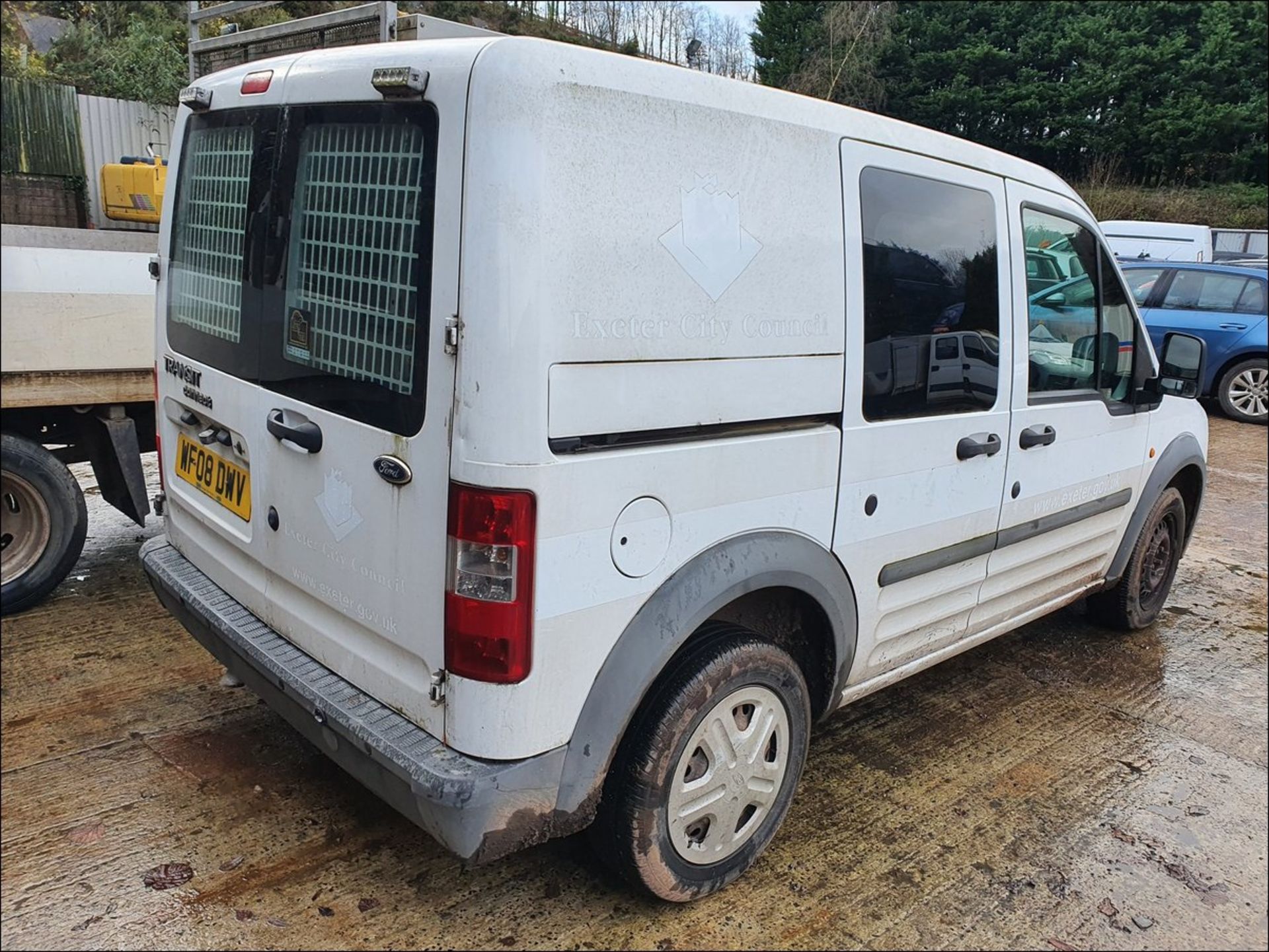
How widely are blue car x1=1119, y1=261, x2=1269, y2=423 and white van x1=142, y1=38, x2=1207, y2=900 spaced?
9197mm

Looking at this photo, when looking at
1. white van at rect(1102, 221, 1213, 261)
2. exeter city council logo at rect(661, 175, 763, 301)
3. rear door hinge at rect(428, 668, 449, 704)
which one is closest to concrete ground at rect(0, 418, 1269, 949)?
rear door hinge at rect(428, 668, 449, 704)

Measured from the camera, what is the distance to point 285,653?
245 cm

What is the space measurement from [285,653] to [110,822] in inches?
31.5

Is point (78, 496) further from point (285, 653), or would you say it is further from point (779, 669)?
point (779, 669)

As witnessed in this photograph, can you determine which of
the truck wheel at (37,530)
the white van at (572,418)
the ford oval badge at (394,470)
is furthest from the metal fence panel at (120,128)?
the ford oval badge at (394,470)

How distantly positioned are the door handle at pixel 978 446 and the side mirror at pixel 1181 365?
1195 millimetres

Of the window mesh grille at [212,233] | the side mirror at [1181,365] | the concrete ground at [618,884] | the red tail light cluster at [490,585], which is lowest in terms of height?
the concrete ground at [618,884]

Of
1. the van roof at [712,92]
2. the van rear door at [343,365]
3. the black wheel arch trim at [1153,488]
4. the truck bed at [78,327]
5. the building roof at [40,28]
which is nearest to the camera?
the van roof at [712,92]

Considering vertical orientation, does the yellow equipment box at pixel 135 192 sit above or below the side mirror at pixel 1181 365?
above

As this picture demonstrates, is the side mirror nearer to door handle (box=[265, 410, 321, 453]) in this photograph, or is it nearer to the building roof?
door handle (box=[265, 410, 321, 453])

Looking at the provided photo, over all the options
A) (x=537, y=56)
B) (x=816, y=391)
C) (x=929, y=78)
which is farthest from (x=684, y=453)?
(x=929, y=78)

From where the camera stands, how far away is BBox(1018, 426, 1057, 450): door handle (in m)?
3.22

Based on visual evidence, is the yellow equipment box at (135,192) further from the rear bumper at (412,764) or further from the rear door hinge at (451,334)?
the rear door hinge at (451,334)

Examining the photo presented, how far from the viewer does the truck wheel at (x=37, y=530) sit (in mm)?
3795
